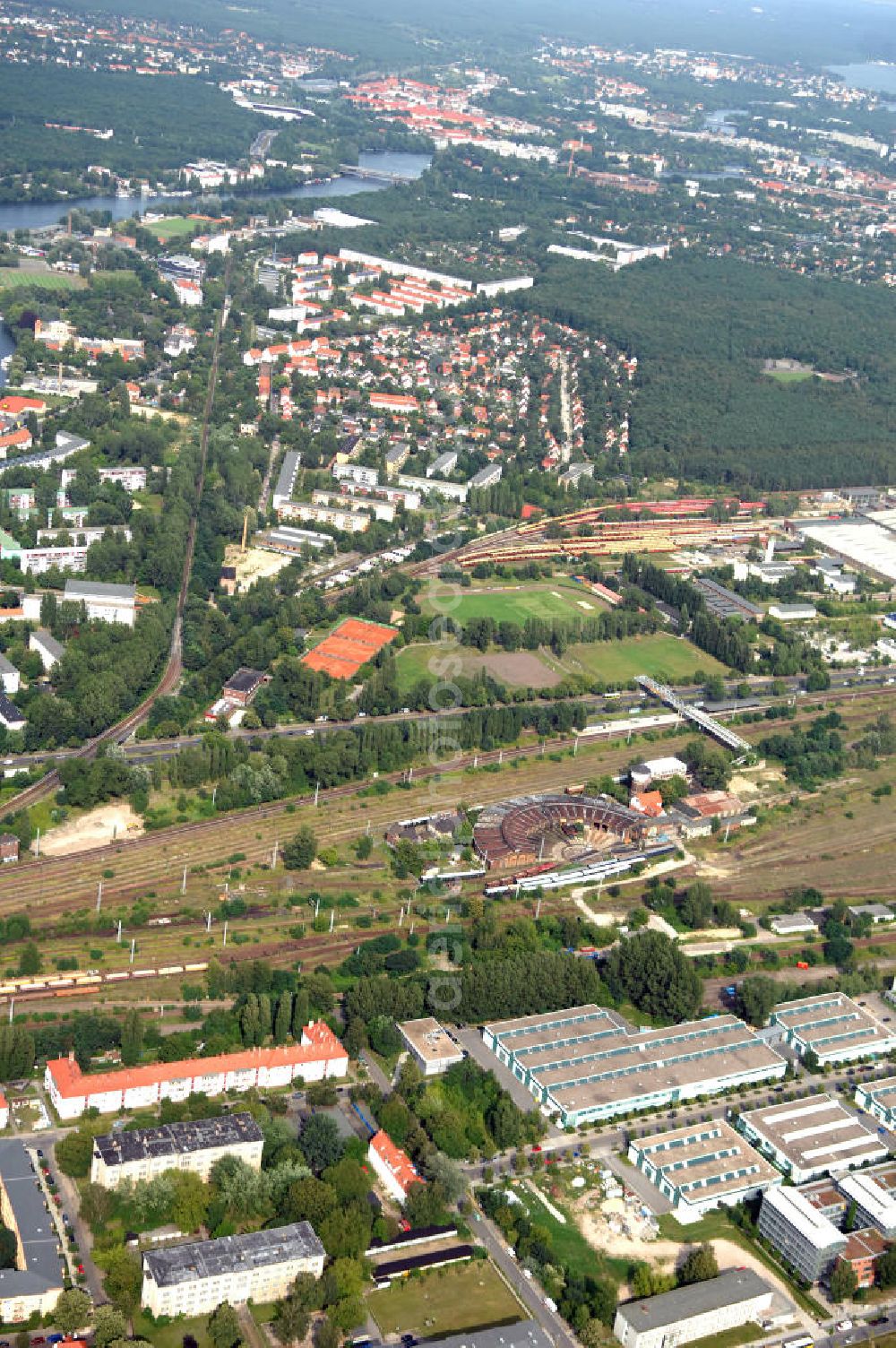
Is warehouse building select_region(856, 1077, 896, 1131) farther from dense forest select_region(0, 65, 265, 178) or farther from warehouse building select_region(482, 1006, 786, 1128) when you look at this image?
dense forest select_region(0, 65, 265, 178)

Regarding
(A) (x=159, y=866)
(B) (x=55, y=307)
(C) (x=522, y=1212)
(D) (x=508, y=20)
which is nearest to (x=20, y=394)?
(B) (x=55, y=307)

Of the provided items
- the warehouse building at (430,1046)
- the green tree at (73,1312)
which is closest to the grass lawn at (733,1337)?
the warehouse building at (430,1046)

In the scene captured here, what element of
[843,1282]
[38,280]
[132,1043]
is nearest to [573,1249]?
[843,1282]

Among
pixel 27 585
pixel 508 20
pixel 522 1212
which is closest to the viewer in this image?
pixel 522 1212

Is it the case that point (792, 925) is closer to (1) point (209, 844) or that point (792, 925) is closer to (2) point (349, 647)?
(1) point (209, 844)

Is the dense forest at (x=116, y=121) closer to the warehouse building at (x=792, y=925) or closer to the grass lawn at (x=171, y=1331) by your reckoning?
the warehouse building at (x=792, y=925)

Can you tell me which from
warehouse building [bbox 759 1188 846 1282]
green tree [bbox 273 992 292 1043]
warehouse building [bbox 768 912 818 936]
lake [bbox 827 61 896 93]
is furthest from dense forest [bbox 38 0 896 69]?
warehouse building [bbox 759 1188 846 1282]

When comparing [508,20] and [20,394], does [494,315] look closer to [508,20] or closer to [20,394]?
[20,394]
